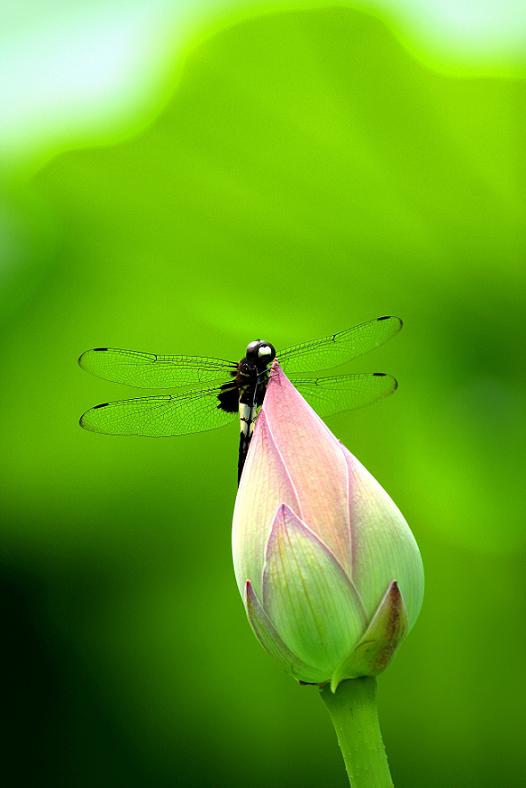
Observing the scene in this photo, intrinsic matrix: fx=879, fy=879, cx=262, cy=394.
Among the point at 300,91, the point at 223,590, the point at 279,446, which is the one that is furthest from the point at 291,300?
the point at 279,446

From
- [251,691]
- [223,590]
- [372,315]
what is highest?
[372,315]

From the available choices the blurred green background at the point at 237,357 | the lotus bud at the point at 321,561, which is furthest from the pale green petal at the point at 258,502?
the blurred green background at the point at 237,357

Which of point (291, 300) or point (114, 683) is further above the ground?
point (291, 300)

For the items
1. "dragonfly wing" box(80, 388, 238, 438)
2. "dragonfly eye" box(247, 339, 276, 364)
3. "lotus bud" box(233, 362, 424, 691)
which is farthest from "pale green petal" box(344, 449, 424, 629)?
"dragonfly wing" box(80, 388, 238, 438)

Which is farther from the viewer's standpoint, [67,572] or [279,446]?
[67,572]

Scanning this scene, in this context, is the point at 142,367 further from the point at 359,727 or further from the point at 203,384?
the point at 359,727

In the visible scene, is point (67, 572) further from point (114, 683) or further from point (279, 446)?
point (279, 446)
